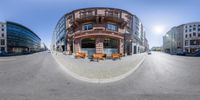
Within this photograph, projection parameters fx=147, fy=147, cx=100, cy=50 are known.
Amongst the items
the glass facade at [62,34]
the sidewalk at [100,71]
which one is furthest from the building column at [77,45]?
the glass facade at [62,34]

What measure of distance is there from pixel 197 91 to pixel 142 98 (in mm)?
2371

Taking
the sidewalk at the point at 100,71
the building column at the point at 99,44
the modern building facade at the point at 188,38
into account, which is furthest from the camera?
the modern building facade at the point at 188,38

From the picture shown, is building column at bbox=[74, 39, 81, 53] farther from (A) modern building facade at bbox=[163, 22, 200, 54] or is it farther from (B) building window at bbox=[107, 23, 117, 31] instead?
(A) modern building facade at bbox=[163, 22, 200, 54]

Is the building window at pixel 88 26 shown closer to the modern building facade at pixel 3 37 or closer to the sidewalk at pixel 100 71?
the sidewalk at pixel 100 71

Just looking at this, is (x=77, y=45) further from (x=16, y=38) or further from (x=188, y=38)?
(x=16, y=38)

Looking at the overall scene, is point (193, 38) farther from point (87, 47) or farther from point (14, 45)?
point (14, 45)

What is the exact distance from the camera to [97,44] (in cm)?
2778

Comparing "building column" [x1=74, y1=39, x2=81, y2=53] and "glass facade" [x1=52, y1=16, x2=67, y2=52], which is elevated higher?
"glass facade" [x1=52, y1=16, x2=67, y2=52]

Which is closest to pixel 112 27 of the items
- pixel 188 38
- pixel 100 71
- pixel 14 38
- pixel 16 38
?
pixel 100 71

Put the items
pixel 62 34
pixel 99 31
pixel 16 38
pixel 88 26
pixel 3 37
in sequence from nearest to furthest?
pixel 99 31
pixel 88 26
pixel 62 34
pixel 3 37
pixel 16 38

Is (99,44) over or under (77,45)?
over

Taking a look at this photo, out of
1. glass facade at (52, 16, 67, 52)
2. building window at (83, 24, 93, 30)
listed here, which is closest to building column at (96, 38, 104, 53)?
building window at (83, 24, 93, 30)

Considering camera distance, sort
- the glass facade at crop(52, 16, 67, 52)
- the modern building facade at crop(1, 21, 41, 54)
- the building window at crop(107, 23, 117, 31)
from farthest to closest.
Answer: the modern building facade at crop(1, 21, 41, 54), the glass facade at crop(52, 16, 67, 52), the building window at crop(107, 23, 117, 31)

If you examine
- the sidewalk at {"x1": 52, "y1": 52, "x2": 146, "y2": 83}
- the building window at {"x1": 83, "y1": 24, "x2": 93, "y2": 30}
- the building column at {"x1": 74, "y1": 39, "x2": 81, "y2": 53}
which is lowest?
the sidewalk at {"x1": 52, "y1": 52, "x2": 146, "y2": 83}
